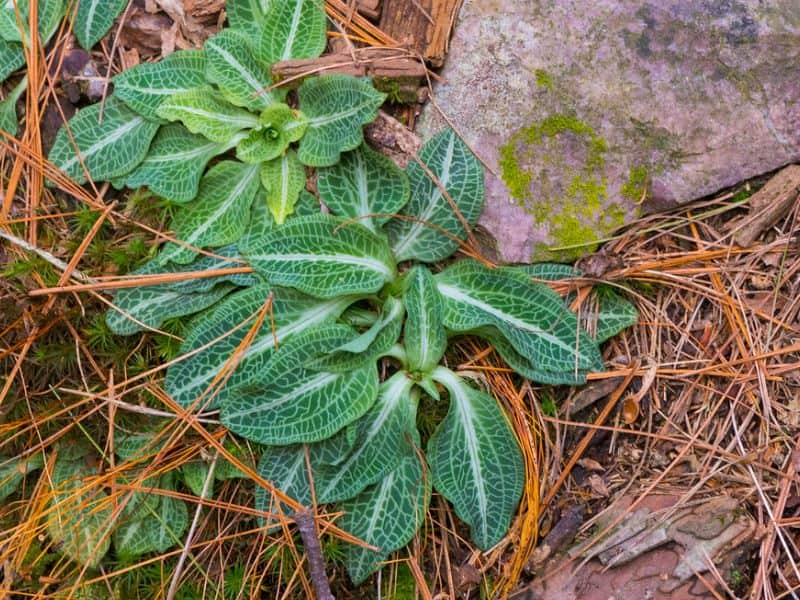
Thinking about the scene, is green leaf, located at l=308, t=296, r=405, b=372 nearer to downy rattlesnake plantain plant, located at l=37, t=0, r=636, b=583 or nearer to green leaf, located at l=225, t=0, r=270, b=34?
downy rattlesnake plantain plant, located at l=37, t=0, r=636, b=583

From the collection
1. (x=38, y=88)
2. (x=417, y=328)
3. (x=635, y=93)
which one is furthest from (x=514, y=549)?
(x=38, y=88)

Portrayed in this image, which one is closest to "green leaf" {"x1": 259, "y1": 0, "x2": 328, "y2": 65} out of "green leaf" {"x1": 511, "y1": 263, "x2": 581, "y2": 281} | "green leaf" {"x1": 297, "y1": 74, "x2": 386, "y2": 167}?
"green leaf" {"x1": 297, "y1": 74, "x2": 386, "y2": 167}

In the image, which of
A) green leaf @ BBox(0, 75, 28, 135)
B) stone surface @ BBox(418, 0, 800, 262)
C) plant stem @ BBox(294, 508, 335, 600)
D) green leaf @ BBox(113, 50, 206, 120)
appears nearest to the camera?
plant stem @ BBox(294, 508, 335, 600)

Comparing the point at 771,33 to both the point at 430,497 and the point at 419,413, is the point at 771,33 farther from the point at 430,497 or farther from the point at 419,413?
the point at 430,497

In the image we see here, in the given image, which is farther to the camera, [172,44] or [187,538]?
[172,44]

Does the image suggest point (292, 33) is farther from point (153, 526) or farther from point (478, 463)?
point (153, 526)

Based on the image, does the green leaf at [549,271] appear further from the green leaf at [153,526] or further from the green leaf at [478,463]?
the green leaf at [153,526]
